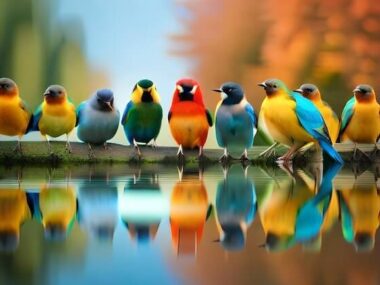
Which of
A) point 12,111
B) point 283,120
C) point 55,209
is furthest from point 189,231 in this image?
point 12,111

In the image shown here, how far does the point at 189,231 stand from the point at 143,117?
1.77 meters

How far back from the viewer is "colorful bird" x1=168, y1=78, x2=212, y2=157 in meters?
3.18

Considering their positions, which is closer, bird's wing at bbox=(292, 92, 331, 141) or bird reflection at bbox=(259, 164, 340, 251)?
bird reflection at bbox=(259, 164, 340, 251)

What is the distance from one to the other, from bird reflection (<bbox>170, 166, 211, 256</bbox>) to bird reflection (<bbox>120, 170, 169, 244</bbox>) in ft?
0.13

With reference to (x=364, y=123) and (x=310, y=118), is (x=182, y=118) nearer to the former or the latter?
(x=310, y=118)

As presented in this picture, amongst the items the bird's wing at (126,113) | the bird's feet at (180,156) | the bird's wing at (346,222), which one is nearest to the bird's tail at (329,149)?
the bird's feet at (180,156)

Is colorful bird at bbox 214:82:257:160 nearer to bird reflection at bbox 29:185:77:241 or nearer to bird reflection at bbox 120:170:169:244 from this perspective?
bird reflection at bbox 120:170:169:244

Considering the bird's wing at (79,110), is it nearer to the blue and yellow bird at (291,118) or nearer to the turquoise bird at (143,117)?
the turquoise bird at (143,117)

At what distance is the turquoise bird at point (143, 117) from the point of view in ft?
10.5

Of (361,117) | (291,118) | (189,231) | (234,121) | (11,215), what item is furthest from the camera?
(361,117)

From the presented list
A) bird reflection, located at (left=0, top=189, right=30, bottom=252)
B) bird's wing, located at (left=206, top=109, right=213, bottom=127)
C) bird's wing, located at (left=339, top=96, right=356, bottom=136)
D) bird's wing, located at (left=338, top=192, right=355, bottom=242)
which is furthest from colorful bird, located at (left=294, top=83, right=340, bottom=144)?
bird reflection, located at (left=0, top=189, right=30, bottom=252)

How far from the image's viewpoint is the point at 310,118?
3.11m

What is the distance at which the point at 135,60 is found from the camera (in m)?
3.34

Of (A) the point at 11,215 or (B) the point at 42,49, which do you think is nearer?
(A) the point at 11,215
